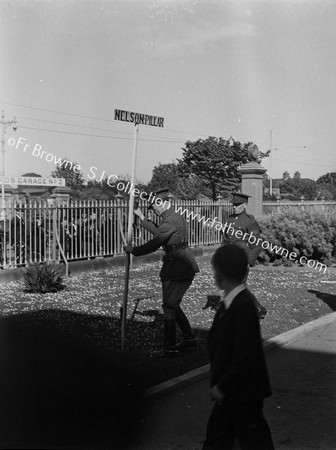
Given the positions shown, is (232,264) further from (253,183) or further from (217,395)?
(253,183)

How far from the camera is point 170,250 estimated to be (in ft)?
21.0

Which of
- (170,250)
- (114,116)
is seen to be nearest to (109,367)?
(170,250)

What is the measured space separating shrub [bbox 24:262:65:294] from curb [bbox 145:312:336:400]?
4371mm

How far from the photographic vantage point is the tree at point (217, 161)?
33219 mm

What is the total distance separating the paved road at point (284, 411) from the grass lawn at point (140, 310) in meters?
0.50

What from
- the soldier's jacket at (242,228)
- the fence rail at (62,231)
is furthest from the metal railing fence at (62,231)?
the soldier's jacket at (242,228)

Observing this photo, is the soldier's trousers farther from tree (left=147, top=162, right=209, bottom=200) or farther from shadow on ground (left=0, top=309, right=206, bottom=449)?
tree (left=147, top=162, right=209, bottom=200)

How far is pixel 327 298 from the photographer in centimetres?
1083

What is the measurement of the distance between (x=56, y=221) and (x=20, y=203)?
980mm

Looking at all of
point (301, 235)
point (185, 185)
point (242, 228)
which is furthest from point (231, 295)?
point (185, 185)

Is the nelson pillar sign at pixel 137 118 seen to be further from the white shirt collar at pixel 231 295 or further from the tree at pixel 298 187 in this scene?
the tree at pixel 298 187

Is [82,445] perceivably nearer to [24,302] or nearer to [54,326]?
[54,326]

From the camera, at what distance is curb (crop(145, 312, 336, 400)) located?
5.34 meters

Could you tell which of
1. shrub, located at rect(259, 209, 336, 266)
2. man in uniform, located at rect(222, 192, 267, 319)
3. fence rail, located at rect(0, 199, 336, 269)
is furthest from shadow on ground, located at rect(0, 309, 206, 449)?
shrub, located at rect(259, 209, 336, 266)
